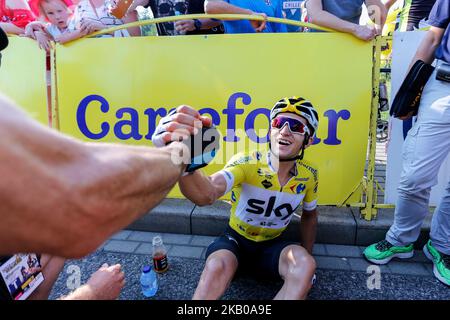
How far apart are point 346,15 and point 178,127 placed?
2.85 m

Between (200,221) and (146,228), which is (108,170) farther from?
(146,228)

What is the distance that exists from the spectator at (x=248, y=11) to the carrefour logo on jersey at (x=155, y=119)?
2.77 feet

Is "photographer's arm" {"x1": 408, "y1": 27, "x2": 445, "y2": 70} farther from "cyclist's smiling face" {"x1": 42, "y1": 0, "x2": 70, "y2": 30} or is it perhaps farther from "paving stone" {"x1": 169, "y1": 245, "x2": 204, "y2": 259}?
"cyclist's smiling face" {"x1": 42, "y1": 0, "x2": 70, "y2": 30}

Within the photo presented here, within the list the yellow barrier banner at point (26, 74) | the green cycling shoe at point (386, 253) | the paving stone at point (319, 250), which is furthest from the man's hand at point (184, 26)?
the green cycling shoe at point (386, 253)

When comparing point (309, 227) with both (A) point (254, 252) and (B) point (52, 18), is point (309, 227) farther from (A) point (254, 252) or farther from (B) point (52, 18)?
(B) point (52, 18)

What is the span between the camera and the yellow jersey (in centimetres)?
243

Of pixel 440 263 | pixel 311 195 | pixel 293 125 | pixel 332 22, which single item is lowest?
pixel 440 263

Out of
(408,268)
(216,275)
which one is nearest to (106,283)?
(216,275)

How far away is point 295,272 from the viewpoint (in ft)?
6.91

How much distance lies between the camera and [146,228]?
3.34 m

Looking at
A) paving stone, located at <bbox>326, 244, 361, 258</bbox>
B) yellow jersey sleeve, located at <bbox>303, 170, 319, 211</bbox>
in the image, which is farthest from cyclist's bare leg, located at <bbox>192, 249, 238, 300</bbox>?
paving stone, located at <bbox>326, 244, 361, 258</bbox>

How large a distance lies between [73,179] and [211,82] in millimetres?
2641

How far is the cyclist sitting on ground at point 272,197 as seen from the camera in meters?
2.30

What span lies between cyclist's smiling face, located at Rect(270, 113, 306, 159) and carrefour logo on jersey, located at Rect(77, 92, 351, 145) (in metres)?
0.78
